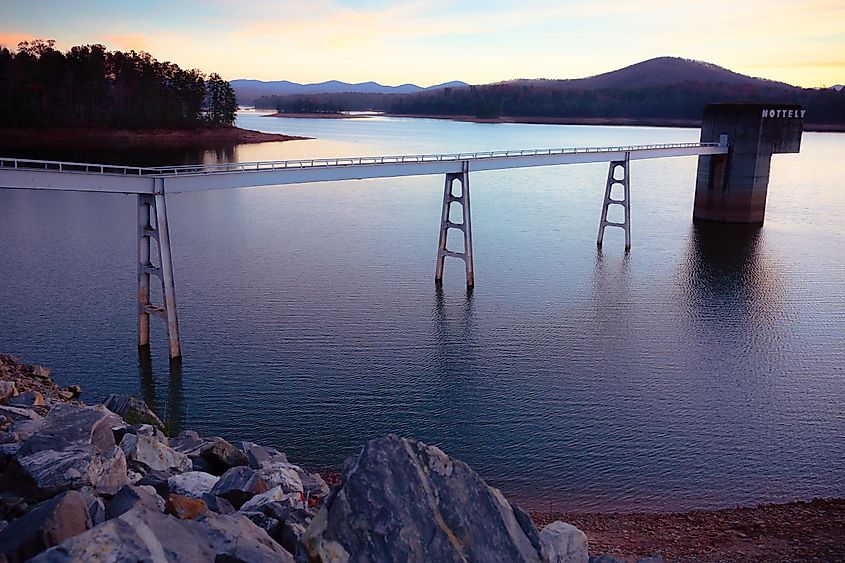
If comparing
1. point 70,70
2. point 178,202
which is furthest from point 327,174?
point 70,70

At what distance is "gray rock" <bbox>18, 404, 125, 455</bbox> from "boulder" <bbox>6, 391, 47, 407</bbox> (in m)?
4.18

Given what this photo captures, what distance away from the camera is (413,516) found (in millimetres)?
7441

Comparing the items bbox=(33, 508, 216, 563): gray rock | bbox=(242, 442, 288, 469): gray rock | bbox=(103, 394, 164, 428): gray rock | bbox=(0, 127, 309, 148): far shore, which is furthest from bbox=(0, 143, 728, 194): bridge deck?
bbox=(0, 127, 309, 148): far shore

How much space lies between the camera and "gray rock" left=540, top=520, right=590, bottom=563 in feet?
30.1

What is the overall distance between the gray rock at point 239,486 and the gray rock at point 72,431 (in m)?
1.85

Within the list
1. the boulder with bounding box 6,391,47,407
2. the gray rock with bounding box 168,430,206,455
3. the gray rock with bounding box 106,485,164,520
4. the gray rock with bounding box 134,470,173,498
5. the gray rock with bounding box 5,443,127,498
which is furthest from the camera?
the boulder with bounding box 6,391,47,407

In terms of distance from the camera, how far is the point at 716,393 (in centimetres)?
2372

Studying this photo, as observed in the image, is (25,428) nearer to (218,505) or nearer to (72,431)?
(72,431)

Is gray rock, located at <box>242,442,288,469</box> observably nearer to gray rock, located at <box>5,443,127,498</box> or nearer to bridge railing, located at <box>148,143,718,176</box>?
gray rock, located at <box>5,443,127,498</box>

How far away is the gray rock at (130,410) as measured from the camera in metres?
16.5

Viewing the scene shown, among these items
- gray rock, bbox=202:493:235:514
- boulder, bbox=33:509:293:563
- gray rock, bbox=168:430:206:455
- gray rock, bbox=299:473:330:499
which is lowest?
gray rock, bbox=168:430:206:455

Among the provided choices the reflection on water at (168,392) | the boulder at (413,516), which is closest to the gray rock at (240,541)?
the boulder at (413,516)

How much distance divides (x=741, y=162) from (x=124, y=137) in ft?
257

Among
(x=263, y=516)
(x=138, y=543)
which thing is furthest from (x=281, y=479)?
(x=138, y=543)
